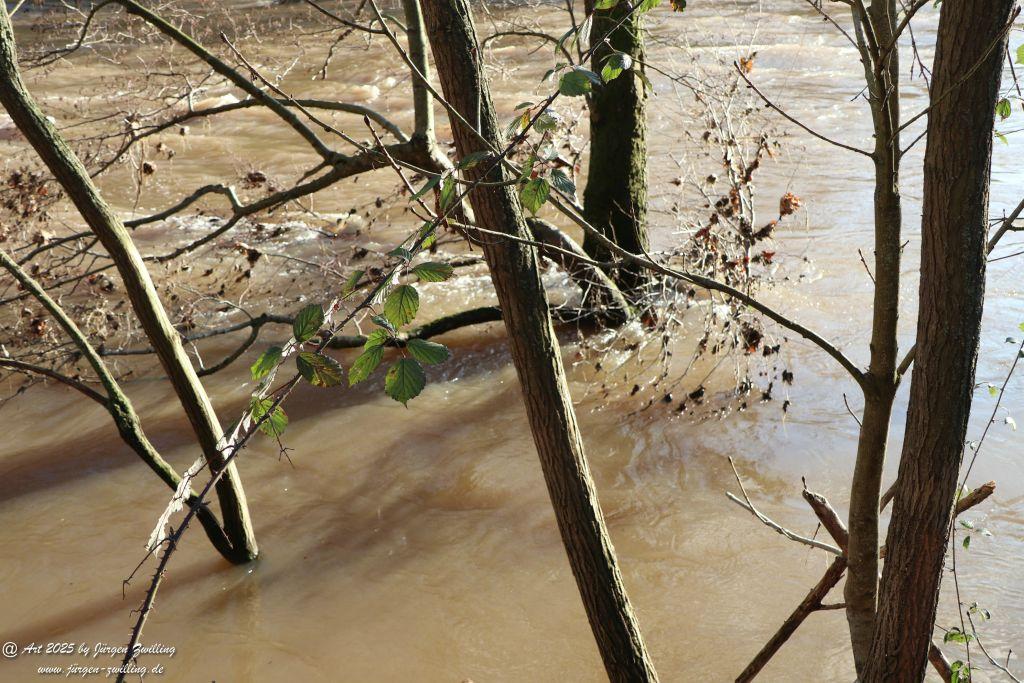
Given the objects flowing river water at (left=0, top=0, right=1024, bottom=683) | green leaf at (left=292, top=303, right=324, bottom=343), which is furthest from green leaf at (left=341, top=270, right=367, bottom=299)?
flowing river water at (left=0, top=0, right=1024, bottom=683)

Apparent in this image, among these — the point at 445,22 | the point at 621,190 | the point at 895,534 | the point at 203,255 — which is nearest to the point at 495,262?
the point at 445,22

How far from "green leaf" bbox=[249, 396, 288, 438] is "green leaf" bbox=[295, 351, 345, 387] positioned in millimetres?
73

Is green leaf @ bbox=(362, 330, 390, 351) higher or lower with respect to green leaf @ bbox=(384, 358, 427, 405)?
higher

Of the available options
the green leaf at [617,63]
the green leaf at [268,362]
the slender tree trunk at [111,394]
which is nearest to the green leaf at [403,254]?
the green leaf at [268,362]

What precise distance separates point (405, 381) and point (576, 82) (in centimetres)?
55

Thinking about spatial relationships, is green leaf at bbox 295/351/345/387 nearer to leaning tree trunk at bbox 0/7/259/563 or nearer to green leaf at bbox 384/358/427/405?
green leaf at bbox 384/358/427/405

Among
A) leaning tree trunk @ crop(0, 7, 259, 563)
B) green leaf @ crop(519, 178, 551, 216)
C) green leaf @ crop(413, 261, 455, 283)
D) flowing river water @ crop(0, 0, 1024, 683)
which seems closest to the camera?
green leaf @ crop(413, 261, 455, 283)

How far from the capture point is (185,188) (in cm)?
1000

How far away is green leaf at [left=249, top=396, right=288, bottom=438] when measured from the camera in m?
1.35

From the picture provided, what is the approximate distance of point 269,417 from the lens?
135 centimetres

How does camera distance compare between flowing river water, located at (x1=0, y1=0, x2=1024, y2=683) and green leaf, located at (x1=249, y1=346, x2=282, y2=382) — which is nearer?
green leaf, located at (x1=249, y1=346, x2=282, y2=382)

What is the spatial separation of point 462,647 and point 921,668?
8.05ft

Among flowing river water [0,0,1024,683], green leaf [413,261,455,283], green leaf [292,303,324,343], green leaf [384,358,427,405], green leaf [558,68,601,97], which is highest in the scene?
green leaf [558,68,601,97]

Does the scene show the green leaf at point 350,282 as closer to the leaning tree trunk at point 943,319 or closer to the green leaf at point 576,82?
the green leaf at point 576,82
